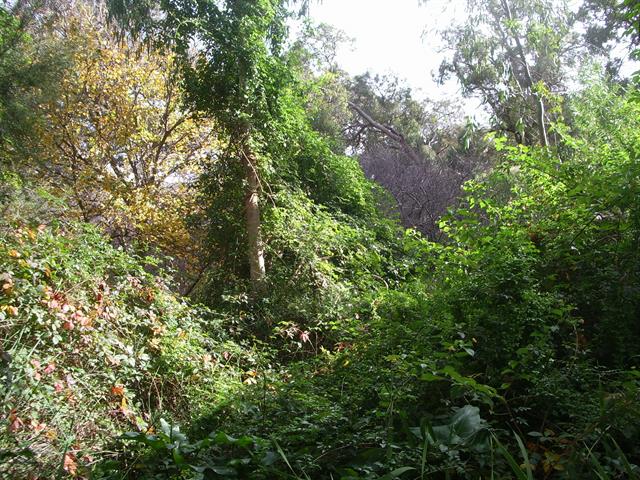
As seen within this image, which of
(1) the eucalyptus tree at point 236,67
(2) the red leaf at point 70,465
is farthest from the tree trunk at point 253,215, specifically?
(2) the red leaf at point 70,465

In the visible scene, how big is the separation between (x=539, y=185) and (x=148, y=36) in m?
6.61

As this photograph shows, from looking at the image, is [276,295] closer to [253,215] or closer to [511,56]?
[253,215]

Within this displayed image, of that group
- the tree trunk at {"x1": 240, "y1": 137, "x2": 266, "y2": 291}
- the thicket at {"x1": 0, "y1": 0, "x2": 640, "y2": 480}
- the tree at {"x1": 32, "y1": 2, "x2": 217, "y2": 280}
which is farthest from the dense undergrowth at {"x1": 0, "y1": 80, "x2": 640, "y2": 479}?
the tree at {"x1": 32, "y1": 2, "x2": 217, "y2": 280}

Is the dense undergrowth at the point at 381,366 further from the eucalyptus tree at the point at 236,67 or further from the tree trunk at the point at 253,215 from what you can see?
the eucalyptus tree at the point at 236,67

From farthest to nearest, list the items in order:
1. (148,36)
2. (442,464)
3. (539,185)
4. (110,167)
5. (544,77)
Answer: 1. (544,77)
2. (110,167)
3. (148,36)
4. (539,185)
5. (442,464)

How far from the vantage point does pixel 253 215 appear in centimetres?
863

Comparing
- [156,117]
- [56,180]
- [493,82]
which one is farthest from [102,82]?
[493,82]

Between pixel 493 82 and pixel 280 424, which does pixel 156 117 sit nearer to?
pixel 493 82

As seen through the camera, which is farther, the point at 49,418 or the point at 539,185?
the point at 539,185

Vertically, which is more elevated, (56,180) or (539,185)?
(56,180)

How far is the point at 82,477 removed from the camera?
10.9 feet

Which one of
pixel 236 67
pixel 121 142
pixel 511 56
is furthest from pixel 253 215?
pixel 511 56

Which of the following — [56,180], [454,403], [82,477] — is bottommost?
[82,477]

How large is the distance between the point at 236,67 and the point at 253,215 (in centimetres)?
240
